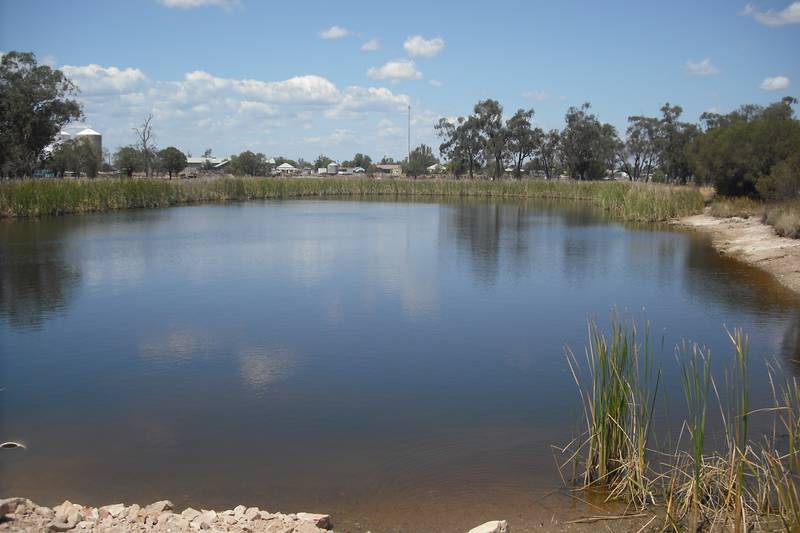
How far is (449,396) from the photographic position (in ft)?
28.1

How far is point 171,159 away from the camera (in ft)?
274

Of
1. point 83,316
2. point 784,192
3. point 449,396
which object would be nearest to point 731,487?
point 449,396

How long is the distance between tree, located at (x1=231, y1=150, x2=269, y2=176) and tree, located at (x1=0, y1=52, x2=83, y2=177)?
47018 millimetres

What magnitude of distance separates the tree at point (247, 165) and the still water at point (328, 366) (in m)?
75.5

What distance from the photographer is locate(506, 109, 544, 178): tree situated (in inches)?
3056

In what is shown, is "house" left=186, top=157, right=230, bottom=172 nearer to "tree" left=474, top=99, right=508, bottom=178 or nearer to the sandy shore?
"tree" left=474, top=99, right=508, bottom=178

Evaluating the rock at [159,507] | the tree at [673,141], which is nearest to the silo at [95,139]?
the tree at [673,141]

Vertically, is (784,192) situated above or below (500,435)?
above

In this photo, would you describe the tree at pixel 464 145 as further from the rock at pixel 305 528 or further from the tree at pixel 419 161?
the rock at pixel 305 528

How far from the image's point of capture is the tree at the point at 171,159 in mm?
82938

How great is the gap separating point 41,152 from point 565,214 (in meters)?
37.1

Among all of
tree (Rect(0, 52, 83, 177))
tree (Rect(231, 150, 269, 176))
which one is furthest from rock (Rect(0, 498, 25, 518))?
tree (Rect(231, 150, 269, 176))

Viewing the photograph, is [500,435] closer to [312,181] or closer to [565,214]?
[565,214]

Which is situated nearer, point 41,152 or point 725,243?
point 725,243
